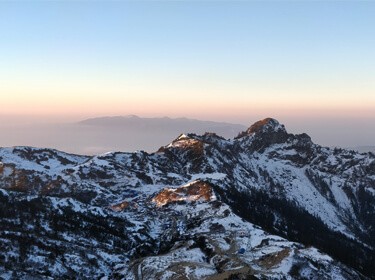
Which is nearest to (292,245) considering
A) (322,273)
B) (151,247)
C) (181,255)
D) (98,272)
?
(322,273)

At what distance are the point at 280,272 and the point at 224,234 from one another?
45.1 m

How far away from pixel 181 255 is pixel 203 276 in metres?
21.9

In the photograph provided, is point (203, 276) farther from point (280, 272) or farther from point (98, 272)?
point (98, 272)

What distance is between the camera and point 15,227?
18075 cm

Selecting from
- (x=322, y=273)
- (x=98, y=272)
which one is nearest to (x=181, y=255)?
(x=98, y=272)

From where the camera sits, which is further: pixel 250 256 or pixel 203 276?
pixel 250 256

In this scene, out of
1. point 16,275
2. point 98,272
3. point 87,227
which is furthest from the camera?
point 87,227

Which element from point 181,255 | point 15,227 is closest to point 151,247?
point 181,255

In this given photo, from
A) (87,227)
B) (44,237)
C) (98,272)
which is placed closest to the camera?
(98,272)

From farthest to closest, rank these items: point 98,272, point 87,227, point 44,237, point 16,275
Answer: point 87,227
point 44,237
point 98,272
point 16,275

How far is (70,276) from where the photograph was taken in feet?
502

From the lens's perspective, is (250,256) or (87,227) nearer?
(250,256)

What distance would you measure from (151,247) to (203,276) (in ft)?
147

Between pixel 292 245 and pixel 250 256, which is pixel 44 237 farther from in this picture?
pixel 292 245
